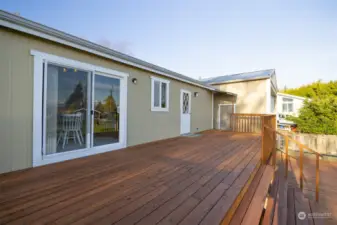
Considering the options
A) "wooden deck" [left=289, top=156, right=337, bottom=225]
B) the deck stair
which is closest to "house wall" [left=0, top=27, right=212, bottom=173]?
the deck stair

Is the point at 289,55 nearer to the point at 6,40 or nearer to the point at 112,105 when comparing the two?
the point at 112,105

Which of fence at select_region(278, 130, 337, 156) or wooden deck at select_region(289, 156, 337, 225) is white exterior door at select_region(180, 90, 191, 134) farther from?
fence at select_region(278, 130, 337, 156)

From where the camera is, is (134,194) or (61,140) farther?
(61,140)

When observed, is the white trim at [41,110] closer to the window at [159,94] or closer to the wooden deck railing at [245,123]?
the window at [159,94]

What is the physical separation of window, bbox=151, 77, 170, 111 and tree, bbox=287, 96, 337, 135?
7.44 meters

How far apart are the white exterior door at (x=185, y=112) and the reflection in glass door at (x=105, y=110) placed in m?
3.42

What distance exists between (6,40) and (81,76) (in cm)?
127

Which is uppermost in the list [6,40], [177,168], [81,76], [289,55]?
[289,55]

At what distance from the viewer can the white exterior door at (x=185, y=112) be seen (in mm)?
7507

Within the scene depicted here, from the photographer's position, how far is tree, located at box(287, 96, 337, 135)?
831 centimetres

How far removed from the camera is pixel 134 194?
2.09 meters

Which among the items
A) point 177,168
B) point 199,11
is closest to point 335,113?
point 199,11

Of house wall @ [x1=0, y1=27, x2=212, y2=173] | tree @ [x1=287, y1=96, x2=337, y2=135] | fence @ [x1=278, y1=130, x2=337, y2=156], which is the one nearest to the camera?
house wall @ [x1=0, y1=27, x2=212, y2=173]

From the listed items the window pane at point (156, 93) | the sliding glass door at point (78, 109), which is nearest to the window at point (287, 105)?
the window pane at point (156, 93)
